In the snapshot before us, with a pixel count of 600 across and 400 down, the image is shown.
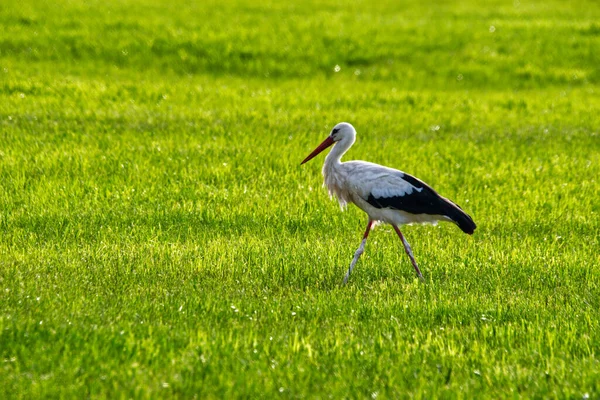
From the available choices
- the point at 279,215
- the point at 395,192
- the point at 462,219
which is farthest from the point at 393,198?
the point at 279,215

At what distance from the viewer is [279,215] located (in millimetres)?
10344

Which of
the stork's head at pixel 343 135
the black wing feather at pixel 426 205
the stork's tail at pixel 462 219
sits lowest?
the stork's tail at pixel 462 219

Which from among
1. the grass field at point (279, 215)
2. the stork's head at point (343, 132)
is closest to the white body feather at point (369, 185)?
the stork's head at point (343, 132)

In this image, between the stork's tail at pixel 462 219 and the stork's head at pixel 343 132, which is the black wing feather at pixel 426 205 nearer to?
the stork's tail at pixel 462 219

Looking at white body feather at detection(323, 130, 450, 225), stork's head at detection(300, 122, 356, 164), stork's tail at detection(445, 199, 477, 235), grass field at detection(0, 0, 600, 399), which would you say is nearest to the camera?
grass field at detection(0, 0, 600, 399)

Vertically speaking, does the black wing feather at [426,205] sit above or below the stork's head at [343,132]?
below

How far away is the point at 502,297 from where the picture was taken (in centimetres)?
773

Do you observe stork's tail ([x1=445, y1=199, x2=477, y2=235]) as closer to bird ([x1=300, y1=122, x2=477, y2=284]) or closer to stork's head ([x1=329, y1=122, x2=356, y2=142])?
bird ([x1=300, y1=122, x2=477, y2=284])

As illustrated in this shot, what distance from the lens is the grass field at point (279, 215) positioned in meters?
5.99

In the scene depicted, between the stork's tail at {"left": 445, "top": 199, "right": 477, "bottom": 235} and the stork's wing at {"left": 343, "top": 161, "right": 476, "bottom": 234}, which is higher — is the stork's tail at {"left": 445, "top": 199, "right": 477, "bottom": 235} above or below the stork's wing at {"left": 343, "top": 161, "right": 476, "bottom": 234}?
below

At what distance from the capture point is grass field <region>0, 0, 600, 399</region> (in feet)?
19.6

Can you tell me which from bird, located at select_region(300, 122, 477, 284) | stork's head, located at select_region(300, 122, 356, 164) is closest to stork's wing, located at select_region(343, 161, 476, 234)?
bird, located at select_region(300, 122, 477, 284)

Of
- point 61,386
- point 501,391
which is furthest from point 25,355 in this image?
point 501,391

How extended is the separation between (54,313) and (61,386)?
1324mm
